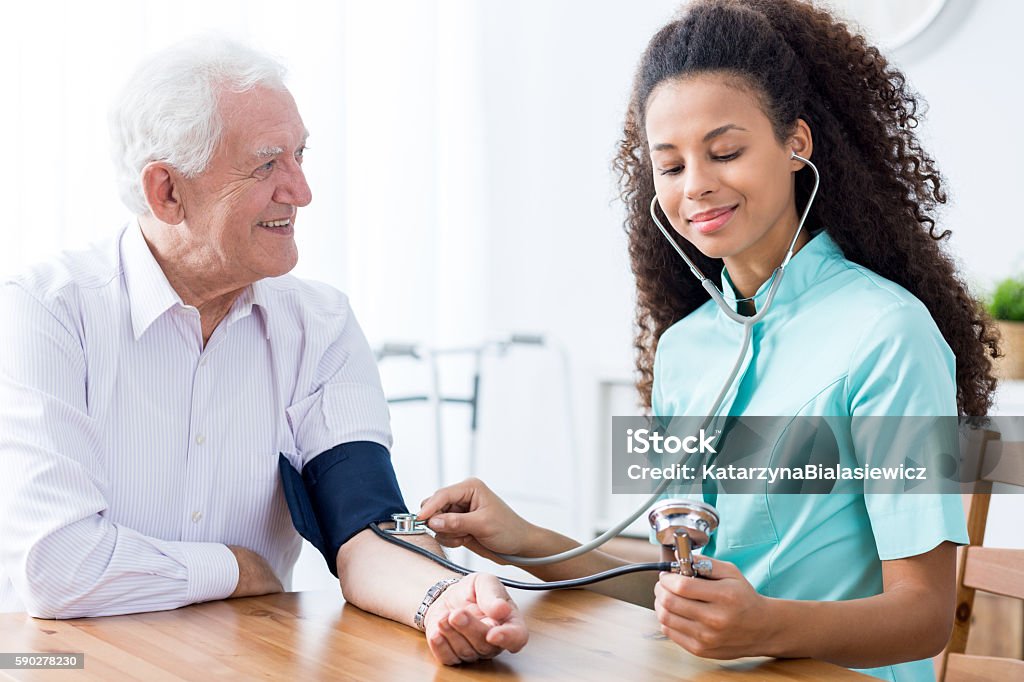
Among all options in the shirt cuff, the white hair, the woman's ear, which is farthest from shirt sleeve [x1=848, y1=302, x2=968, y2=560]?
the white hair

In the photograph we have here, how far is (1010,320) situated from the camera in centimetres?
261

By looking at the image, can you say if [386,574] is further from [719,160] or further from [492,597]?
[719,160]

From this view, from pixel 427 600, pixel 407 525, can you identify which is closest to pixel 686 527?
pixel 427 600

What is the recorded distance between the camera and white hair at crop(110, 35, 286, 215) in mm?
1436

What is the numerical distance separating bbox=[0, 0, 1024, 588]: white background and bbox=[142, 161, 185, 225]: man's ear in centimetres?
66

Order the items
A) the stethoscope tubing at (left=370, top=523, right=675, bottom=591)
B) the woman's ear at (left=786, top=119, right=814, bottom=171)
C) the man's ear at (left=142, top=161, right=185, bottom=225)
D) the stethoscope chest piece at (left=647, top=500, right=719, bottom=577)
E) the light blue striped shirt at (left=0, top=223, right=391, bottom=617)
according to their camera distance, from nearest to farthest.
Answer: the stethoscope chest piece at (left=647, top=500, right=719, bottom=577) < the stethoscope tubing at (left=370, top=523, right=675, bottom=591) < the light blue striped shirt at (left=0, top=223, right=391, bottom=617) < the woman's ear at (left=786, top=119, right=814, bottom=171) < the man's ear at (left=142, top=161, right=185, bottom=225)

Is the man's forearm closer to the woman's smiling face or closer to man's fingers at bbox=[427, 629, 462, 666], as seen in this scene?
man's fingers at bbox=[427, 629, 462, 666]

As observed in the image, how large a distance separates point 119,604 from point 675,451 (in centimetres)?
75

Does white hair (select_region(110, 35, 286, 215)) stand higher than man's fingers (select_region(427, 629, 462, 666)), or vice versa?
white hair (select_region(110, 35, 286, 215))

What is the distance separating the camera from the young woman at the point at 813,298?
1179mm

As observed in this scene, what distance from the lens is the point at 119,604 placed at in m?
1.23

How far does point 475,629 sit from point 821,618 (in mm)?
347

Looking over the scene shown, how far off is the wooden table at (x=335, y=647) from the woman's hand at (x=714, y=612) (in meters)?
0.04

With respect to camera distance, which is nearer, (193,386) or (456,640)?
(456,640)
